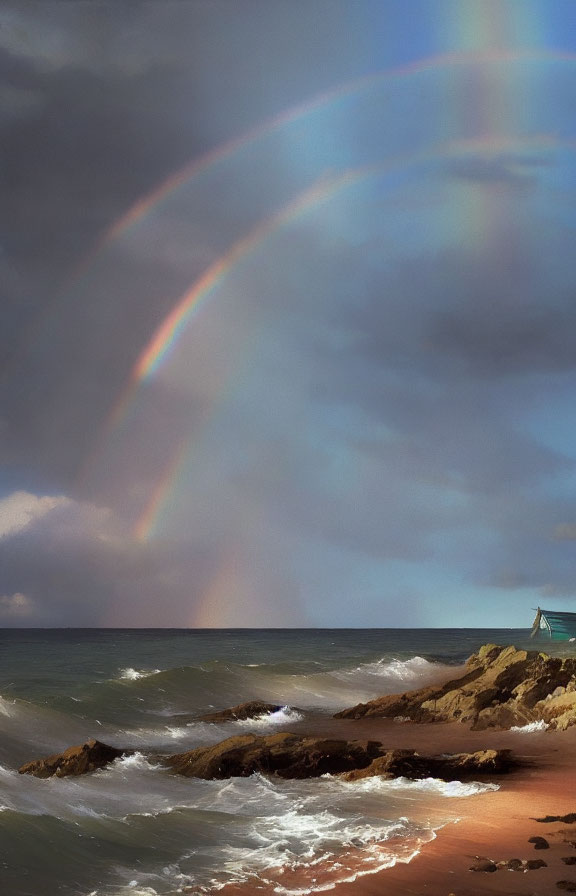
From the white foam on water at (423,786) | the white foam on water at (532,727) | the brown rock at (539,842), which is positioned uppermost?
the white foam on water at (532,727)

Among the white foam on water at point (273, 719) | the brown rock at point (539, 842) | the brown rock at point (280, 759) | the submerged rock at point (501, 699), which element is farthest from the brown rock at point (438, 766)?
the white foam on water at point (273, 719)

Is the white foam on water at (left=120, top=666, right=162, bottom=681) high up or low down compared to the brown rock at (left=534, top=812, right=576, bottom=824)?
down

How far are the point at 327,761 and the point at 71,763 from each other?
26.7ft

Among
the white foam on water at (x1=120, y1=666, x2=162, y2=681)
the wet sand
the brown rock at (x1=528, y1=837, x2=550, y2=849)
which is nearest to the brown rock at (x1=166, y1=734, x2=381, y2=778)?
the wet sand

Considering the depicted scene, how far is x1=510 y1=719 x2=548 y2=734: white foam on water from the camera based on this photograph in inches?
1174

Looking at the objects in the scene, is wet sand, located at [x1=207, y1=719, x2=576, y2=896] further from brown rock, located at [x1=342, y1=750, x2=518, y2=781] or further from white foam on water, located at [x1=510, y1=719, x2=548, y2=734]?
white foam on water, located at [x1=510, y1=719, x2=548, y2=734]

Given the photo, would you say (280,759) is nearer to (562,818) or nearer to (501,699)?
(562,818)

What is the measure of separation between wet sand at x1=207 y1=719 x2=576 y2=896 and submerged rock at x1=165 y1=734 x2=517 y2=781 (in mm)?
1009

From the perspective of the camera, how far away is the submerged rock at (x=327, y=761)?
74.7 ft

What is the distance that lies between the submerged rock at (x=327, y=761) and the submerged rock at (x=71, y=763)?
8.08 ft

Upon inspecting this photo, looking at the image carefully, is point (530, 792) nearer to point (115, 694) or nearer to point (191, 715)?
point (191, 715)

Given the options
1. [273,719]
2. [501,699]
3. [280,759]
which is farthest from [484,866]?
[273,719]

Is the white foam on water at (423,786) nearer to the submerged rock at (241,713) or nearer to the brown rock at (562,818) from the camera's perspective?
the brown rock at (562,818)

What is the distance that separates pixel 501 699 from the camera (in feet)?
116
